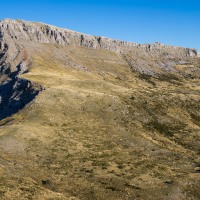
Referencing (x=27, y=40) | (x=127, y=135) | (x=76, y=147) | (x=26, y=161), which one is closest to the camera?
(x=26, y=161)

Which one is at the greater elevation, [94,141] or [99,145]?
[94,141]

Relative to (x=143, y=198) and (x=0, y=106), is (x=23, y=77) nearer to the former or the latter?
(x=0, y=106)

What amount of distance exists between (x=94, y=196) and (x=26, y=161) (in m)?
14.8

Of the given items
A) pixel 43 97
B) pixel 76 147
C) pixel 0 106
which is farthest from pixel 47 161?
pixel 0 106

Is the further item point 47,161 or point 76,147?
point 76,147

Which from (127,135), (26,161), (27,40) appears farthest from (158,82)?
(26,161)

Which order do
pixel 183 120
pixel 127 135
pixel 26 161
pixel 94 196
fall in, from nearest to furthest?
pixel 94 196 → pixel 26 161 → pixel 127 135 → pixel 183 120

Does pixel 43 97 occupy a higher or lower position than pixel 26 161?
higher

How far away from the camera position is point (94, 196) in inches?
1702

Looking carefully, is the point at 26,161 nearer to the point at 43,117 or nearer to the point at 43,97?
the point at 43,117

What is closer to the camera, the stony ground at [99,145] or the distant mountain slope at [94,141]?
the stony ground at [99,145]

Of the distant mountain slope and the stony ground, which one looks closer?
the stony ground

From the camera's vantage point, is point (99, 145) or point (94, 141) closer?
point (99, 145)

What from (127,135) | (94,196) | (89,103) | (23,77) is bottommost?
(94,196)
